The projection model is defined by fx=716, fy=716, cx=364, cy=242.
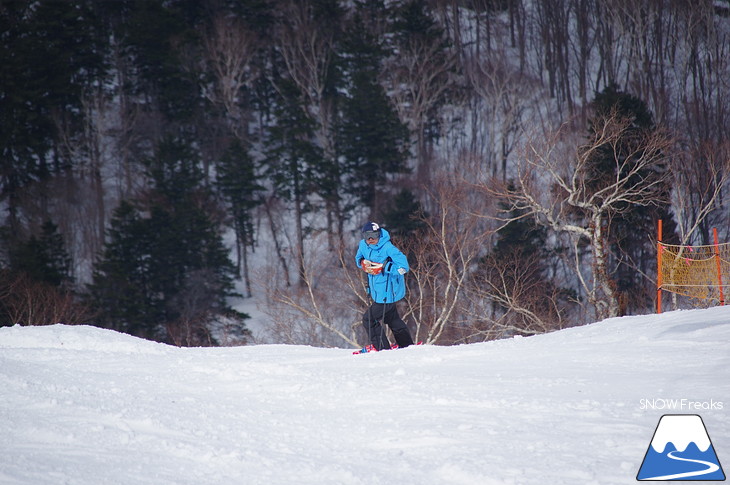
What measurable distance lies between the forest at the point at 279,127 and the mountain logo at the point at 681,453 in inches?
917

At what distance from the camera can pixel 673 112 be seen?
1596 inches

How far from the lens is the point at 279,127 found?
4250 cm

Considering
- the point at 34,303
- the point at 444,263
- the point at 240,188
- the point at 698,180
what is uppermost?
the point at 240,188

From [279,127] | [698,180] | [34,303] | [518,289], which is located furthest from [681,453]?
[279,127]

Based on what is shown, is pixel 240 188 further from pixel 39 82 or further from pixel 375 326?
pixel 375 326

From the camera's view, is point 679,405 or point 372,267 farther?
point 372,267

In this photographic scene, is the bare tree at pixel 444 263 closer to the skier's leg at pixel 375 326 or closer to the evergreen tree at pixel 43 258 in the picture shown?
the skier's leg at pixel 375 326

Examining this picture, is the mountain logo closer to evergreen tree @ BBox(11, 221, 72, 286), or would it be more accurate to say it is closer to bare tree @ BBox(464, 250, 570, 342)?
bare tree @ BBox(464, 250, 570, 342)

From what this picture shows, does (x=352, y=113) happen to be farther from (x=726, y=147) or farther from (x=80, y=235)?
(x=726, y=147)

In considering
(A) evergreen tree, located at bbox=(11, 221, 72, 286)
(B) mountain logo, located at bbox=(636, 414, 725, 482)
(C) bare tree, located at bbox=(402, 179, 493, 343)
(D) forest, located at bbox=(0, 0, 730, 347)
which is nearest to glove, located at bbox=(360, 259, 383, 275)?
(B) mountain logo, located at bbox=(636, 414, 725, 482)

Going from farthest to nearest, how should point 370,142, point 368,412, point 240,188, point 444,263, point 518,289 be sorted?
point 240,188 < point 370,142 < point 444,263 < point 518,289 < point 368,412

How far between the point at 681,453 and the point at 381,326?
5.03 metres

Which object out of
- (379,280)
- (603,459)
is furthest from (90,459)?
(379,280)

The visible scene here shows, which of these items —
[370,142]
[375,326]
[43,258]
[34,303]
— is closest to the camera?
[375,326]
